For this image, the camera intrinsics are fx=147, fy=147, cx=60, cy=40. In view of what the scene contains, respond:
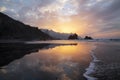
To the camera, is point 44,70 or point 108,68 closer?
point 44,70

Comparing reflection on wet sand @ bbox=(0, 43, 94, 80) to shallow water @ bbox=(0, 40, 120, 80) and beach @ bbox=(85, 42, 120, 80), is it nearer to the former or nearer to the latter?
shallow water @ bbox=(0, 40, 120, 80)

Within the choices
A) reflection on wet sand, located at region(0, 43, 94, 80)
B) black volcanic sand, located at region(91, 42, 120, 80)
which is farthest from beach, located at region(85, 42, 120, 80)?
reflection on wet sand, located at region(0, 43, 94, 80)

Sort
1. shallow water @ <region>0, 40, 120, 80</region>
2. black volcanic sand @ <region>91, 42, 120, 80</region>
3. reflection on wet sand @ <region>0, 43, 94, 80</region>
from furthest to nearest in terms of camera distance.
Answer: black volcanic sand @ <region>91, 42, 120, 80</region> < shallow water @ <region>0, 40, 120, 80</region> < reflection on wet sand @ <region>0, 43, 94, 80</region>

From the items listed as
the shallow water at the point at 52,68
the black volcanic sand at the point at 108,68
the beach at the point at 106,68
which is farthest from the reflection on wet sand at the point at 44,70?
the black volcanic sand at the point at 108,68

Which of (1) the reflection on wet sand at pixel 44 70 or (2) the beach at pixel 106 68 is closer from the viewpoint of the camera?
(1) the reflection on wet sand at pixel 44 70

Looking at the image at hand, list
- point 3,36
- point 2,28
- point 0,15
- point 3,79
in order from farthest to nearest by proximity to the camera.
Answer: point 0,15
point 2,28
point 3,36
point 3,79

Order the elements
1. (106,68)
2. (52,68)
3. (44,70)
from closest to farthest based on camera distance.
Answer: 1. (44,70)
2. (106,68)
3. (52,68)

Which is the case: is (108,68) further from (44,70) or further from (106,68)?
(44,70)

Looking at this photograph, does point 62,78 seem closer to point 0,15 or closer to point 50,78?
point 50,78

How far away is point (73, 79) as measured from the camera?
11.6 m

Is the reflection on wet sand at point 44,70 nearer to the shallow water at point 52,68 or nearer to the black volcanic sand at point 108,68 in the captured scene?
the shallow water at point 52,68

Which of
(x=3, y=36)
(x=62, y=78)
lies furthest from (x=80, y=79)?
(x=3, y=36)

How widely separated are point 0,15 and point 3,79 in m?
199

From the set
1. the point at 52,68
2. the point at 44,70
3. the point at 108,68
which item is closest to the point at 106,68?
the point at 108,68
